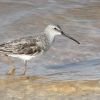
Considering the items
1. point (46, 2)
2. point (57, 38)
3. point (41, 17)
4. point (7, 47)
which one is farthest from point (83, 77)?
point (46, 2)

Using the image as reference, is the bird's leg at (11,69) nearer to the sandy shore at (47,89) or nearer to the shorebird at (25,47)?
the shorebird at (25,47)

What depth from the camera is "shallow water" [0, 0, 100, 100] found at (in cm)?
1142

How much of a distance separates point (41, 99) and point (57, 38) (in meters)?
5.66

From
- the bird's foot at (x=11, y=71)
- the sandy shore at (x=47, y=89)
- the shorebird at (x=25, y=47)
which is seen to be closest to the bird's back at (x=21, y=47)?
the shorebird at (x=25, y=47)

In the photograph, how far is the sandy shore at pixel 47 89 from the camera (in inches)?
360

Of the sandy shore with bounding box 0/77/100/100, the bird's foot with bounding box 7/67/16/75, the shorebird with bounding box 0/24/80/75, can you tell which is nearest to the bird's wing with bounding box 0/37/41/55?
the shorebird with bounding box 0/24/80/75

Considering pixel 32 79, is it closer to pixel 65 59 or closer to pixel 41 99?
pixel 41 99

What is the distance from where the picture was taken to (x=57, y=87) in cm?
963

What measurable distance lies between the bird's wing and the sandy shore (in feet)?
2.61

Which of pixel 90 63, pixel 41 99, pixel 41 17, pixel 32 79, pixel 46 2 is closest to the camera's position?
pixel 41 99

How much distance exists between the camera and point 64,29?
15234mm

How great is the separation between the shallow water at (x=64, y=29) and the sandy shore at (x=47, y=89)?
0.32 meters

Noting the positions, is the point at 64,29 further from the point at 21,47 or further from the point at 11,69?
the point at 21,47

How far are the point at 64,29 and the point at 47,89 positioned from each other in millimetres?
5847
